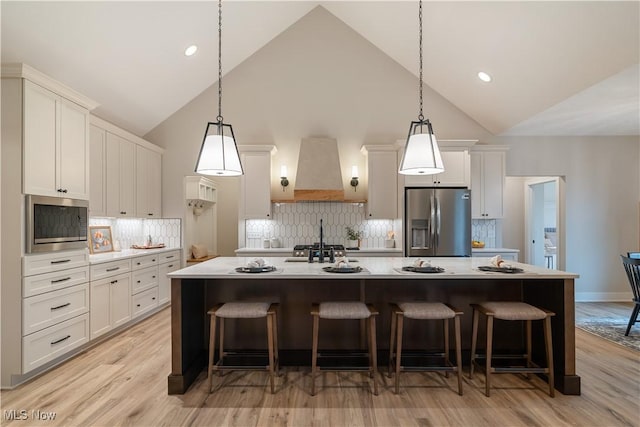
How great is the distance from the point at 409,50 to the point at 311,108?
5.54ft

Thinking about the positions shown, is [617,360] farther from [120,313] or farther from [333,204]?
[120,313]

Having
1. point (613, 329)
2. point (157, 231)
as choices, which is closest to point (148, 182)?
point (157, 231)

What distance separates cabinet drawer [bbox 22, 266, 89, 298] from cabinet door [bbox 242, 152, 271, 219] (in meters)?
2.37

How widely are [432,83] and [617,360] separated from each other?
4162 mm

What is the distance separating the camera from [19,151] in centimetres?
271

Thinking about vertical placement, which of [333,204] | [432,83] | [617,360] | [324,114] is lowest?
[617,360]

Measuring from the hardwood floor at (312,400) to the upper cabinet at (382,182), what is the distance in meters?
2.78

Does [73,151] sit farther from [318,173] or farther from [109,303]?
[318,173]

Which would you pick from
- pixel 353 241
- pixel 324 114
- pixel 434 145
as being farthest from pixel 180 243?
pixel 434 145

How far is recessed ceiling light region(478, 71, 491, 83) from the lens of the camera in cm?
441

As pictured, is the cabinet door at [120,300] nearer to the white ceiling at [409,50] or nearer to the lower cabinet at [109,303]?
the lower cabinet at [109,303]

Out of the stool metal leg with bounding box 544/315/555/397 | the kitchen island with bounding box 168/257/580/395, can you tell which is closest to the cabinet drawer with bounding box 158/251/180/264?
the kitchen island with bounding box 168/257/580/395

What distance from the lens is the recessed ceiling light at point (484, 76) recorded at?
441 centimetres

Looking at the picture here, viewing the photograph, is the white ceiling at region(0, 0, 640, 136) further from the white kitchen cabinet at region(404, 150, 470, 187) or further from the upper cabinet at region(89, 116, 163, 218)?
the white kitchen cabinet at region(404, 150, 470, 187)
